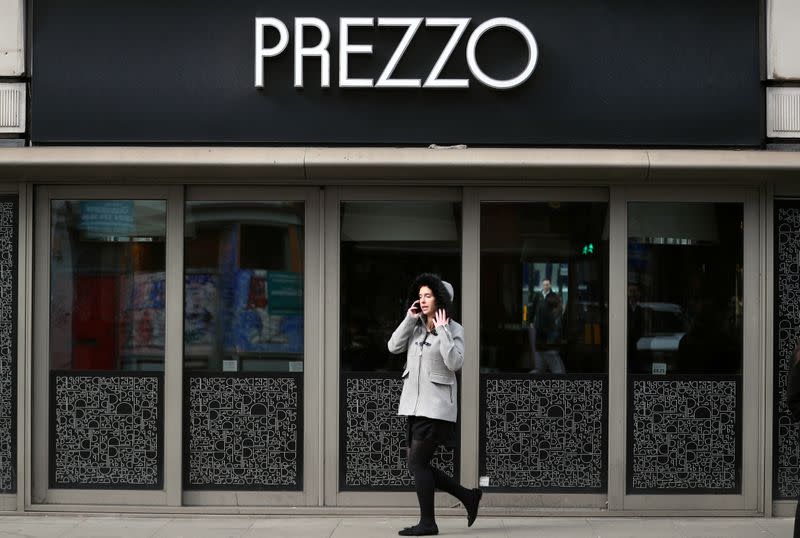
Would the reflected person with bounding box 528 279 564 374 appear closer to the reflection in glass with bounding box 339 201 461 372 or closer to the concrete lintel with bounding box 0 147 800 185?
the reflection in glass with bounding box 339 201 461 372

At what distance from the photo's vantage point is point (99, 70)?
8.90 metres

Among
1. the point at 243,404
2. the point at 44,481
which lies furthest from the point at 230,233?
the point at 44,481

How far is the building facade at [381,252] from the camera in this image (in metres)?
8.83

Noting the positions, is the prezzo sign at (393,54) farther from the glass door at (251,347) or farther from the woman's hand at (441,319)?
the woman's hand at (441,319)

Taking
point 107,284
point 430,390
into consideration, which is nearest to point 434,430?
point 430,390

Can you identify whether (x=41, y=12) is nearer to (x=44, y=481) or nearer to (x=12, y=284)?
(x=12, y=284)

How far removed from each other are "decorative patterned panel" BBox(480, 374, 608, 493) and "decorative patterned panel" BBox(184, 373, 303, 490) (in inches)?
62.9

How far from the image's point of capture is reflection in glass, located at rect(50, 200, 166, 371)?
917cm

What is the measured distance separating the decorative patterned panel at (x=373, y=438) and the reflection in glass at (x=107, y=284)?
1.69 meters

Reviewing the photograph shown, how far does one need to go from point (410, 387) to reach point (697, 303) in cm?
266

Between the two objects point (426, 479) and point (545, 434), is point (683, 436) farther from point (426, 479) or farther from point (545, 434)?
point (426, 479)

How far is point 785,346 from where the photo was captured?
8.98 metres

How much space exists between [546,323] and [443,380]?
1.40m

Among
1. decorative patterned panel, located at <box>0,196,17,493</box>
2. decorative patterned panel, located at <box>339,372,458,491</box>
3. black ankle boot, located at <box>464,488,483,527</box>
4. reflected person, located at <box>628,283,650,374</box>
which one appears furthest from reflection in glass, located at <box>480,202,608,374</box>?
decorative patterned panel, located at <box>0,196,17,493</box>
